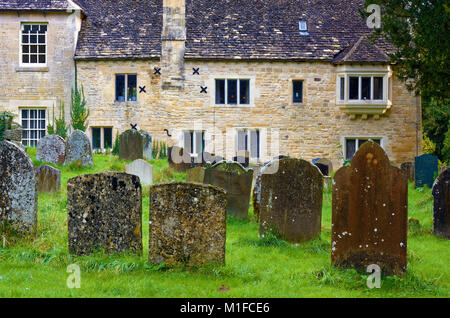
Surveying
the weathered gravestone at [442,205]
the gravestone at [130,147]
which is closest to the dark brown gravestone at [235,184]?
the weathered gravestone at [442,205]

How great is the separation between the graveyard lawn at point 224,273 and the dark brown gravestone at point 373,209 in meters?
0.30

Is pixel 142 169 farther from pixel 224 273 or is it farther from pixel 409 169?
pixel 409 169

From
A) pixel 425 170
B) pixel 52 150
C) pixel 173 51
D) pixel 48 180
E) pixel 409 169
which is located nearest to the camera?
pixel 48 180

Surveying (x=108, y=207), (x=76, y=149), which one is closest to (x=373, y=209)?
(x=108, y=207)

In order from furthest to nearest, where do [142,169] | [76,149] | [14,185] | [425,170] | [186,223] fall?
[76,149], [425,170], [142,169], [14,185], [186,223]

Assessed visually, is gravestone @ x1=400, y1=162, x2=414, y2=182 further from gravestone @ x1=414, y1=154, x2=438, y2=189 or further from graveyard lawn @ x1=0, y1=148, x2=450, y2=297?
graveyard lawn @ x1=0, y1=148, x2=450, y2=297

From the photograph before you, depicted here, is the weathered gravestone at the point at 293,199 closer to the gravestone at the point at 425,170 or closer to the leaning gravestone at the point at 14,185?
the leaning gravestone at the point at 14,185

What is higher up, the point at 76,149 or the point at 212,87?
the point at 212,87

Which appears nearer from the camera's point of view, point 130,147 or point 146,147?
point 130,147

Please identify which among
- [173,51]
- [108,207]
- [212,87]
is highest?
[173,51]

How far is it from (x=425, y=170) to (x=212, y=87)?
38.1ft

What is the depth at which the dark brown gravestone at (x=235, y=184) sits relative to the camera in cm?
1273

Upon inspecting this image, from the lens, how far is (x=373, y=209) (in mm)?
7891
